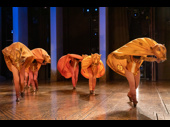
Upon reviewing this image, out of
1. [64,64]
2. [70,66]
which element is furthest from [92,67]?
[64,64]

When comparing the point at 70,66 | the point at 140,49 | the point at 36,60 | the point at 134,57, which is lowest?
the point at 70,66

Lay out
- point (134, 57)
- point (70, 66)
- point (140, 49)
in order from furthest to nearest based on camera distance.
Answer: point (70, 66) → point (134, 57) → point (140, 49)

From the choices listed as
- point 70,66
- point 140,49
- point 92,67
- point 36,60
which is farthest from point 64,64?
point 140,49

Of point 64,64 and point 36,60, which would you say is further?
point 64,64

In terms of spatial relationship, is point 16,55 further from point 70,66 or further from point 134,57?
point 70,66

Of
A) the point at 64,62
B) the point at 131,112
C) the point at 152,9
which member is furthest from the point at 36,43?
the point at 131,112

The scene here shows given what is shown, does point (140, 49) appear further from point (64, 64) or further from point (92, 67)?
point (64, 64)

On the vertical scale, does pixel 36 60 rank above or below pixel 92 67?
above

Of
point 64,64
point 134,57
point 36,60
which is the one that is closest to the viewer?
point 134,57

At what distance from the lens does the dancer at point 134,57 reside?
10.3 ft

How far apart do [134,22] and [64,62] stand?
17.2 feet

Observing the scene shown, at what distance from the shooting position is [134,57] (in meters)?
3.58

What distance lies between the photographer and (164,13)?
9789mm
